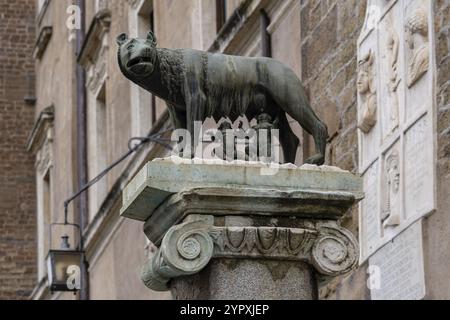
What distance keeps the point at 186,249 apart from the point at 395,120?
5.14 m

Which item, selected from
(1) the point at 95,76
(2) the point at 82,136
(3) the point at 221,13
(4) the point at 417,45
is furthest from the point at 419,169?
(2) the point at 82,136

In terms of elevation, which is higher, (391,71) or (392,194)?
(391,71)

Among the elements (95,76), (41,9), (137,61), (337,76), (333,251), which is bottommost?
(333,251)

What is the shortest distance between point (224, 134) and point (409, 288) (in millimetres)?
3965

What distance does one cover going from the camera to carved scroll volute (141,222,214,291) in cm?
875

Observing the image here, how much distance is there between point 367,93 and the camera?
1455 centimetres

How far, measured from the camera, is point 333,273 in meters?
8.95

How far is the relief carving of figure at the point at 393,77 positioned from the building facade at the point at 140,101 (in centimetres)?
27

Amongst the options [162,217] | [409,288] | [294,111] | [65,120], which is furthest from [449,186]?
[65,120]

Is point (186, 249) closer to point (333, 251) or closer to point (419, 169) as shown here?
point (333, 251)

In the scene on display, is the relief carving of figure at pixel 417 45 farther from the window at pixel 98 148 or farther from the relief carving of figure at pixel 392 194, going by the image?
the window at pixel 98 148
